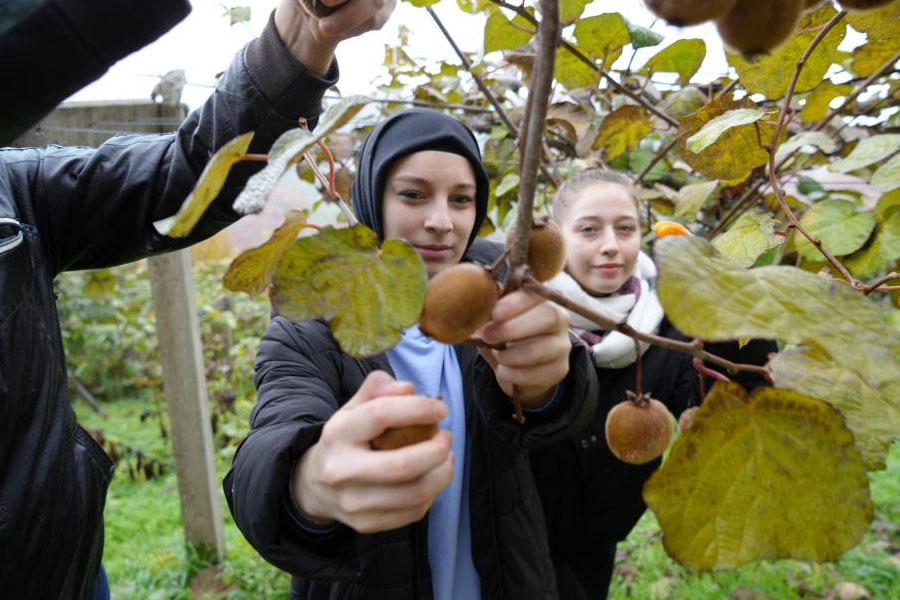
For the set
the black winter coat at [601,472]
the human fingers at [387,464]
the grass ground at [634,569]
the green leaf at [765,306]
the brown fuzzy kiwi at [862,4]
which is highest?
the brown fuzzy kiwi at [862,4]

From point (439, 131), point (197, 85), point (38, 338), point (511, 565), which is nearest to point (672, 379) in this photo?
point (511, 565)

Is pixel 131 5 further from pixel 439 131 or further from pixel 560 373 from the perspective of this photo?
pixel 439 131

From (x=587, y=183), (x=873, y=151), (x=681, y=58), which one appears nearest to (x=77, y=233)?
(x=587, y=183)

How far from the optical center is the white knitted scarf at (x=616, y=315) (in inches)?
49.6

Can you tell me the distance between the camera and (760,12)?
0.32m

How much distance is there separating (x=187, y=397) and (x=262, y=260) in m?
1.92

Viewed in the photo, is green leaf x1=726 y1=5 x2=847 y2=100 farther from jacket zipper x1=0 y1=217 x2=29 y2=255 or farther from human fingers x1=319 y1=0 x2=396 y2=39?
jacket zipper x1=0 y1=217 x2=29 y2=255

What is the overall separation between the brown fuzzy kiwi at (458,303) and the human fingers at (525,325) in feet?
0.19

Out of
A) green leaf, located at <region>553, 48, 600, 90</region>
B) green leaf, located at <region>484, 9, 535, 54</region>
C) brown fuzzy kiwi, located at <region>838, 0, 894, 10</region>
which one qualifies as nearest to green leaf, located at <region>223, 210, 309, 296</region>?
brown fuzzy kiwi, located at <region>838, 0, 894, 10</region>

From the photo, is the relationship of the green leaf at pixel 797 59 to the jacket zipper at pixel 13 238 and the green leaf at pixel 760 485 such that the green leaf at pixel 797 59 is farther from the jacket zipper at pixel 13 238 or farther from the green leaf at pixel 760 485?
the jacket zipper at pixel 13 238

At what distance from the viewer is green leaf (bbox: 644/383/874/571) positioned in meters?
0.40

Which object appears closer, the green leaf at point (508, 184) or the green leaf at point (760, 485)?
the green leaf at point (760, 485)

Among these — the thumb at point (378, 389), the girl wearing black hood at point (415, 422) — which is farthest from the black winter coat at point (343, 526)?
the thumb at point (378, 389)

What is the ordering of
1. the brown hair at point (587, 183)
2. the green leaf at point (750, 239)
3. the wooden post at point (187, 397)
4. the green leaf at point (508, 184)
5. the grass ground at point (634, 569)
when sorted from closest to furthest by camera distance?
1. the green leaf at point (750, 239)
2. the brown hair at point (587, 183)
3. the green leaf at point (508, 184)
4. the grass ground at point (634, 569)
5. the wooden post at point (187, 397)
